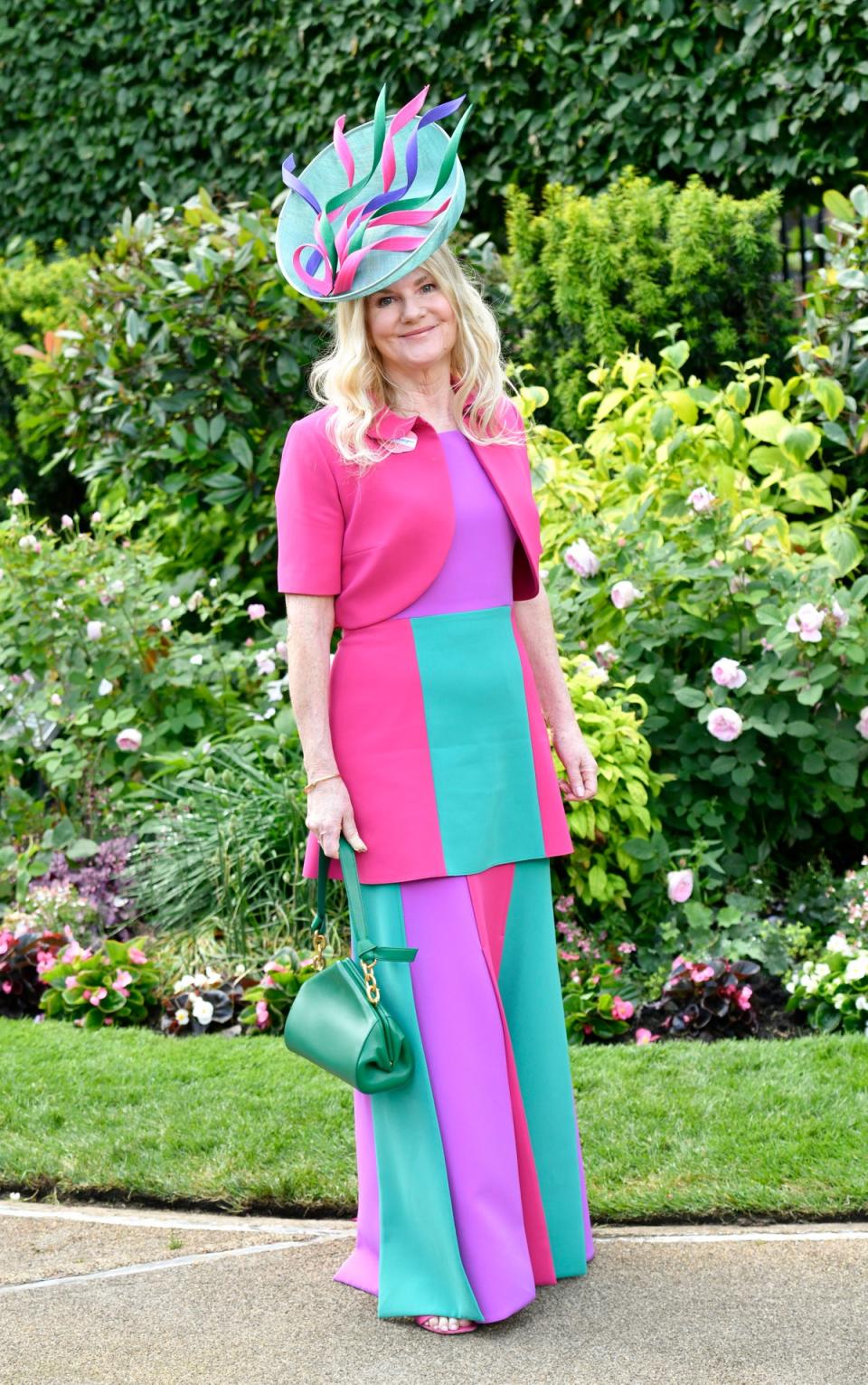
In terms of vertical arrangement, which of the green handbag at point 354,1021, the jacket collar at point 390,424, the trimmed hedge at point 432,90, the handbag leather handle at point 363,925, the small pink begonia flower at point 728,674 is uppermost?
the trimmed hedge at point 432,90

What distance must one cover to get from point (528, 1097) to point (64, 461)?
6494 mm

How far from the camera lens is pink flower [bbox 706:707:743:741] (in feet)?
14.7

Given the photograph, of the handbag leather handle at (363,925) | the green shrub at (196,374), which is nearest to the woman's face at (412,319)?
the handbag leather handle at (363,925)

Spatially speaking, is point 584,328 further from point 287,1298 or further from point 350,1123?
point 287,1298

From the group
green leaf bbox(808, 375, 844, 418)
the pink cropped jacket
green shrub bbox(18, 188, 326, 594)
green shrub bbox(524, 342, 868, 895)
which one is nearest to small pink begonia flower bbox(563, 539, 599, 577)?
green shrub bbox(524, 342, 868, 895)

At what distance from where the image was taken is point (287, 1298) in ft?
9.59

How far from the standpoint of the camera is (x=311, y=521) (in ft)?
9.02

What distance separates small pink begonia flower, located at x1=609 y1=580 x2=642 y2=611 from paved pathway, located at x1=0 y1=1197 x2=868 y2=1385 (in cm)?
197

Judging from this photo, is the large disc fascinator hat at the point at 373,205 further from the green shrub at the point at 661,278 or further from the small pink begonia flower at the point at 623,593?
the green shrub at the point at 661,278

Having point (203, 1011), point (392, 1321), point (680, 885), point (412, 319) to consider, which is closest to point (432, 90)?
point (680, 885)

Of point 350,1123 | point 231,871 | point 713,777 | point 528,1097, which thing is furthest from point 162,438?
point 528,1097

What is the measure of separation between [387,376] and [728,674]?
1.91m

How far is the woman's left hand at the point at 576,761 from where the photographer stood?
309cm

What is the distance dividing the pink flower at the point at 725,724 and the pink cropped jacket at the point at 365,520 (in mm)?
1888
